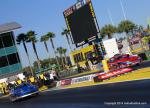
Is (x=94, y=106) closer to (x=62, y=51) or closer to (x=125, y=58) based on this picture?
→ (x=125, y=58)

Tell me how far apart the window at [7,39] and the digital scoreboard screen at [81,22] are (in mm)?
22443

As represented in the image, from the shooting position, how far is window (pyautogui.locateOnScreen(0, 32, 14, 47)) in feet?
194

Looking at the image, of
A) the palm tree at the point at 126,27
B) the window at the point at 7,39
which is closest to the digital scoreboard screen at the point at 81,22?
the window at the point at 7,39

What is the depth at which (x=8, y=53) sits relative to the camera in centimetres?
5875

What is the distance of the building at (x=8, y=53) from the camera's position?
5806cm

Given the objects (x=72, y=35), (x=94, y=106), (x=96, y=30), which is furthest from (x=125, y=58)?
(x=94, y=106)

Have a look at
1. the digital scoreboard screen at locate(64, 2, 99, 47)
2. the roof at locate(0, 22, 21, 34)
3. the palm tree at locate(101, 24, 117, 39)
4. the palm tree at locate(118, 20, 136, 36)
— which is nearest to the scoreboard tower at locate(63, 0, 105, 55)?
the digital scoreboard screen at locate(64, 2, 99, 47)

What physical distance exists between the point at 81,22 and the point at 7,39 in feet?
84.6

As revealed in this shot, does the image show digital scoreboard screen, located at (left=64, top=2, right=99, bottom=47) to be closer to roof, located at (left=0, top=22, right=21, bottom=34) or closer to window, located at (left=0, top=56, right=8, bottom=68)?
roof, located at (left=0, top=22, right=21, bottom=34)

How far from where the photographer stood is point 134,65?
113 feet

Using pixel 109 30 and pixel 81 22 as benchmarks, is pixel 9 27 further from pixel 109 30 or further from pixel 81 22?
pixel 109 30

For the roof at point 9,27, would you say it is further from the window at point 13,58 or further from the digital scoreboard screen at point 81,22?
the digital scoreboard screen at point 81,22

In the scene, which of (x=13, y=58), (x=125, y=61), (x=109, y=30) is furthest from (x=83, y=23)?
(x=109, y=30)

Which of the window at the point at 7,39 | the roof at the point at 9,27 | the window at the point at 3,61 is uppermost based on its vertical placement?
the roof at the point at 9,27
